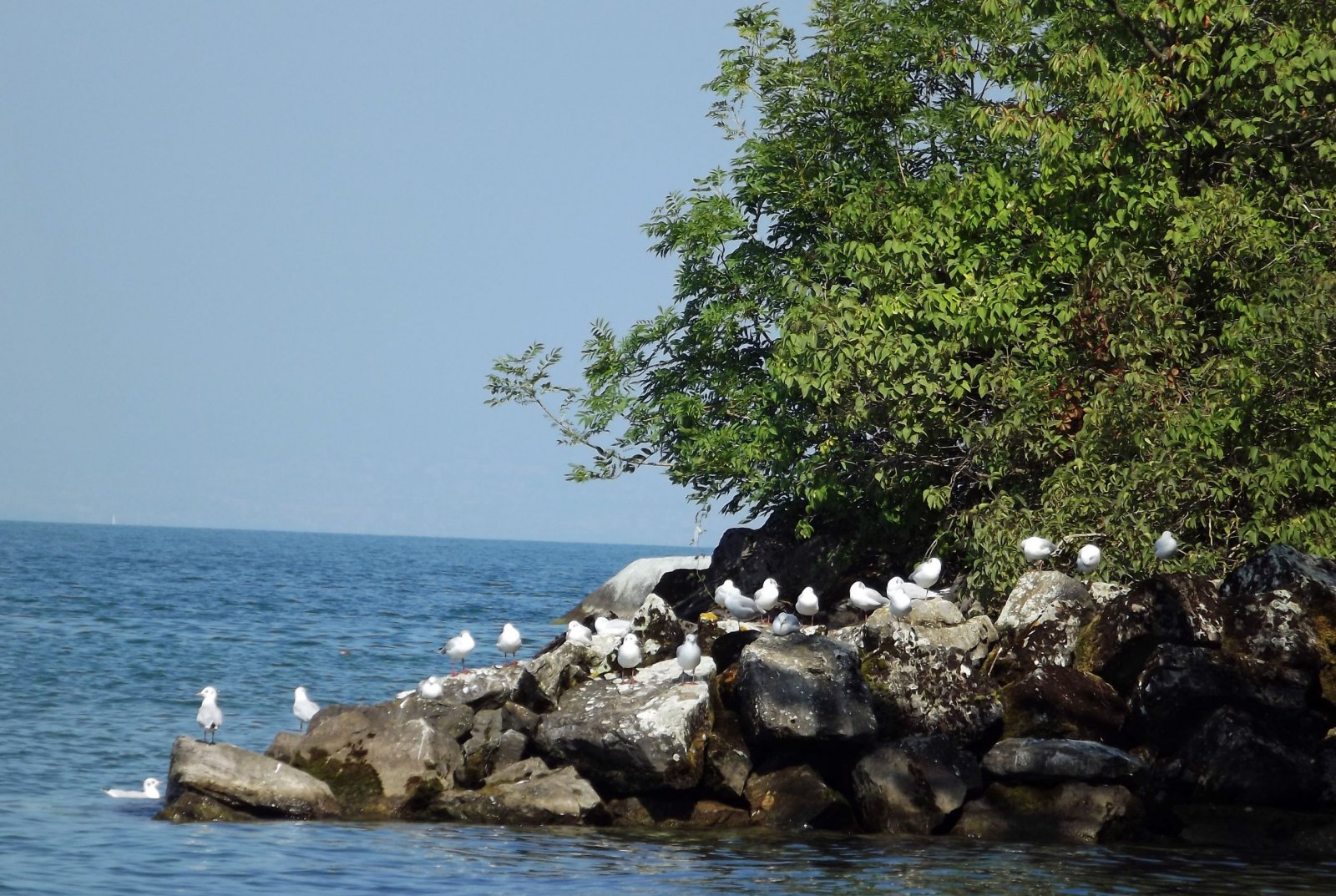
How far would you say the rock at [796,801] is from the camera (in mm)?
17391

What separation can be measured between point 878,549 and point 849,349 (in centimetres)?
540

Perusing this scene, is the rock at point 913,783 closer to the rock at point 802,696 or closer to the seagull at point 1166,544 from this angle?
the rock at point 802,696

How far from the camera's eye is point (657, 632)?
21.2 m

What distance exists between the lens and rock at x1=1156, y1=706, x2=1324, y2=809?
16.7m

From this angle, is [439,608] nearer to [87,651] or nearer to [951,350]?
[87,651]

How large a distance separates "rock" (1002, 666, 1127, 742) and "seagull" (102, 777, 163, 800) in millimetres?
10996

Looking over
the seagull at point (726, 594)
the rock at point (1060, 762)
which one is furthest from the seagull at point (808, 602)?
the rock at point (1060, 762)

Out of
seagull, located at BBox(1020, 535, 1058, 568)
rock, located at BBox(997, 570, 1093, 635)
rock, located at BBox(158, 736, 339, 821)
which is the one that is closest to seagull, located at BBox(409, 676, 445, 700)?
rock, located at BBox(158, 736, 339, 821)

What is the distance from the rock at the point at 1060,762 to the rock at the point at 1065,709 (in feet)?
2.10

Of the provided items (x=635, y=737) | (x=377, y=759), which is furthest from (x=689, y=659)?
(x=377, y=759)

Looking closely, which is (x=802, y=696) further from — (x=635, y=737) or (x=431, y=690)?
(x=431, y=690)

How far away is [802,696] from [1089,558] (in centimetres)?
547

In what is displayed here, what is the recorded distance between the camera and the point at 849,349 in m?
22.5

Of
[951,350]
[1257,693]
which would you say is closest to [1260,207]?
[951,350]
